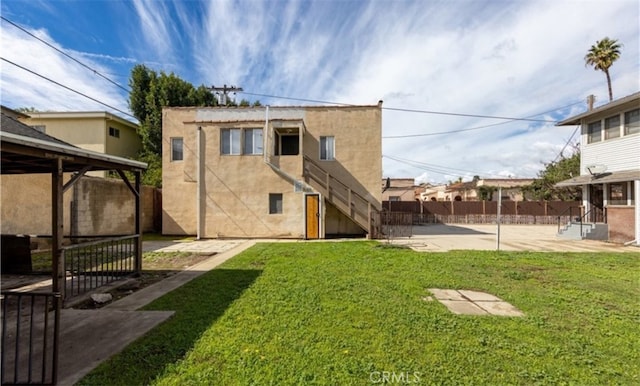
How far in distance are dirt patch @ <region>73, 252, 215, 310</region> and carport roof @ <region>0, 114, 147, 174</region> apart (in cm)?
240

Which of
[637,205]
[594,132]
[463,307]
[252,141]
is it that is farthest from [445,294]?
[594,132]

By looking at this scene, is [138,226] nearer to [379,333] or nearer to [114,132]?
[379,333]

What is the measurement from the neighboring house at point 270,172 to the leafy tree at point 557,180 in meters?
20.2

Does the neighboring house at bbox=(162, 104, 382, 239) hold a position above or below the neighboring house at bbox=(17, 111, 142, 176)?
below

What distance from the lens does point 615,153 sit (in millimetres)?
12758

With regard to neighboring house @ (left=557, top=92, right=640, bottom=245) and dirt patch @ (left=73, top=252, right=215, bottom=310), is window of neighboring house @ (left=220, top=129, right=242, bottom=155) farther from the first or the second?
neighboring house @ (left=557, top=92, right=640, bottom=245)

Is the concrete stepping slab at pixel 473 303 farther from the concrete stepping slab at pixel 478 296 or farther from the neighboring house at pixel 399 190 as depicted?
the neighboring house at pixel 399 190

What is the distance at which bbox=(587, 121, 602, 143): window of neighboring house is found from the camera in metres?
13.6

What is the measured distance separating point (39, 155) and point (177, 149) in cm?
1128

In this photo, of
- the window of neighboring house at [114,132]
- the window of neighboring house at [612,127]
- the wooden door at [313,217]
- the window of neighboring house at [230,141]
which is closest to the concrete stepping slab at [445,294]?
the wooden door at [313,217]

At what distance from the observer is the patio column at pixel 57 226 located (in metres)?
4.31

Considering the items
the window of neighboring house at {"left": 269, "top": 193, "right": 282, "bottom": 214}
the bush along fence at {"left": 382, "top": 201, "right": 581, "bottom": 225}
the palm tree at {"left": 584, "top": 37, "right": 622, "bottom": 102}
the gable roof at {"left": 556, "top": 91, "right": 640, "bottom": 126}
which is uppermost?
the palm tree at {"left": 584, "top": 37, "right": 622, "bottom": 102}

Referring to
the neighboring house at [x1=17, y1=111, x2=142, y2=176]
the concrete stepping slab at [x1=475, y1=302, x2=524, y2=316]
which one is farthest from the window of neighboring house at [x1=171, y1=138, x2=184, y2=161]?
the concrete stepping slab at [x1=475, y1=302, x2=524, y2=316]

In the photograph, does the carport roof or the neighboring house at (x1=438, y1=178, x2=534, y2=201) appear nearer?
the carport roof
